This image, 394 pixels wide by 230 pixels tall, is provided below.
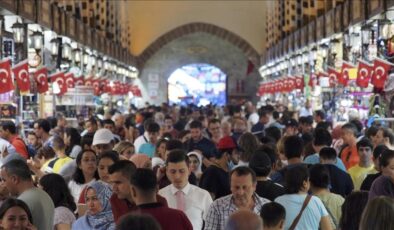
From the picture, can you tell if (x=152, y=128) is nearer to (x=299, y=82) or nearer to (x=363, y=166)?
(x=363, y=166)

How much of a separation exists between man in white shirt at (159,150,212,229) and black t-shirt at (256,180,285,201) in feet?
1.52

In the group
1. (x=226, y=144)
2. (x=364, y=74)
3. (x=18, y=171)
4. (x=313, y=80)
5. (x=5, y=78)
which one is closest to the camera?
(x=18, y=171)

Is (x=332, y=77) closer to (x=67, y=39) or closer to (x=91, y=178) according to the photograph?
(x=67, y=39)

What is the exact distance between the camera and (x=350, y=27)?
22438mm

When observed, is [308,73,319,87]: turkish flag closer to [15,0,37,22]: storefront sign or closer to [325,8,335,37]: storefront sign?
[325,8,335,37]: storefront sign

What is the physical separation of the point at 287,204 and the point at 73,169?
12.0ft

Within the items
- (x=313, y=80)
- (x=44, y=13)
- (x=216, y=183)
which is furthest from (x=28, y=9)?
(x=313, y=80)

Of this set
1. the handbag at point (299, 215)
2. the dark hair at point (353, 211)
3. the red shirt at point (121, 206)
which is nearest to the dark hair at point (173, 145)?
the handbag at point (299, 215)

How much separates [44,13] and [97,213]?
14735mm

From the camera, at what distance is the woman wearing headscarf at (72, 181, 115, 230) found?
7.14 meters

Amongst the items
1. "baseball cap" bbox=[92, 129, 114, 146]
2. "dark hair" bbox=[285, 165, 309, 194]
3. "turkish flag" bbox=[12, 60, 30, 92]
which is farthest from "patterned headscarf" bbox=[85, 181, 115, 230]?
"turkish flag" bbox=[12, 60, 30, 92]

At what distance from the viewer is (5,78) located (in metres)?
15.7

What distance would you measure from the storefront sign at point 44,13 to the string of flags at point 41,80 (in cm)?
110

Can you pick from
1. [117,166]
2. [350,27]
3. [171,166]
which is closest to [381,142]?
[171,166]
